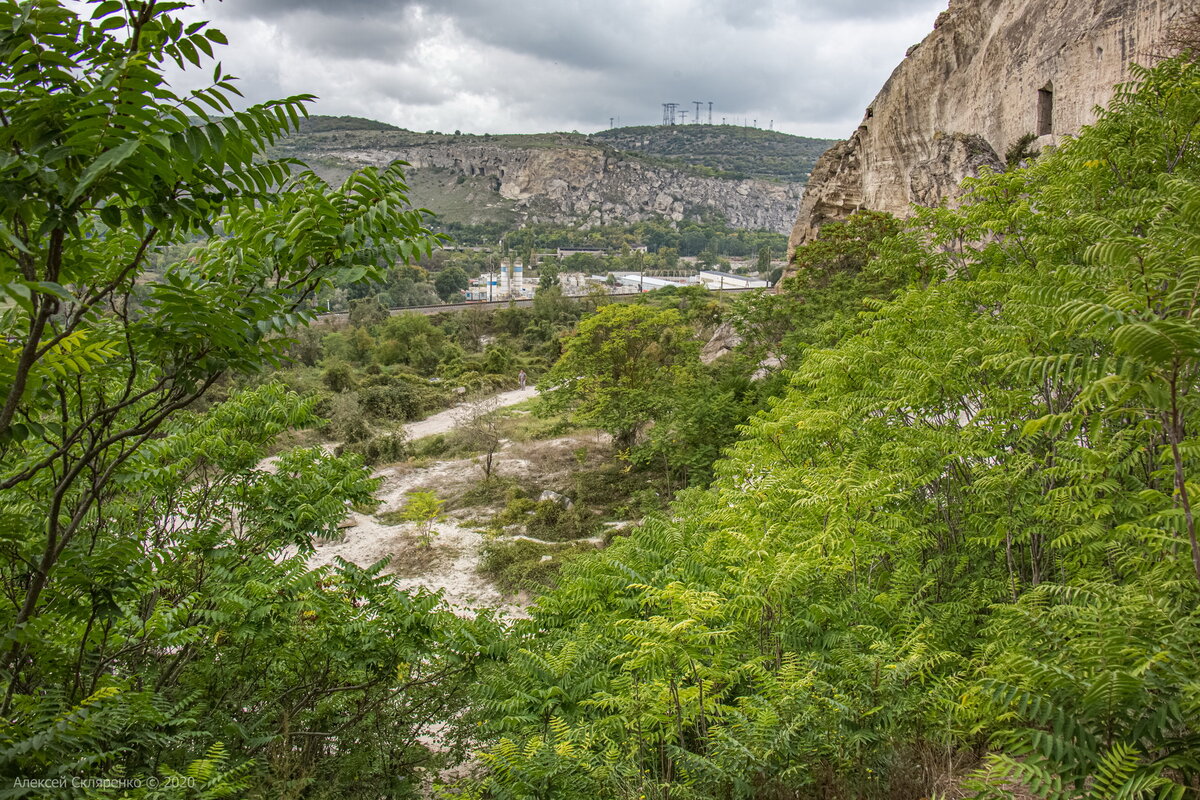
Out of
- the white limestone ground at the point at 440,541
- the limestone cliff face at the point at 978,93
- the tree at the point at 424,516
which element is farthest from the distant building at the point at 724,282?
the tree at the point at 424,516

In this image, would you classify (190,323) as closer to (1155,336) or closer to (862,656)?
(1155,336)

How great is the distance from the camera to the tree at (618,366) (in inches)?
835

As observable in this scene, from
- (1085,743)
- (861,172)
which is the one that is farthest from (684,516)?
(861,172)

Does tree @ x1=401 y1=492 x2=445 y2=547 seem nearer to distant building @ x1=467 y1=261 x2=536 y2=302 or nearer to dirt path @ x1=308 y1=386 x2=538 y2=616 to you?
dirt path @ x1=308 y1=386 x2=538 y2=616

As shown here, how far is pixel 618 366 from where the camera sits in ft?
76.6

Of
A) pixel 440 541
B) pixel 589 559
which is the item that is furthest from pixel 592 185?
pixel 589 559

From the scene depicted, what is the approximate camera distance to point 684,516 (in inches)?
421

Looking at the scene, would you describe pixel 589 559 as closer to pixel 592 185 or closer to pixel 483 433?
pixel 483 433

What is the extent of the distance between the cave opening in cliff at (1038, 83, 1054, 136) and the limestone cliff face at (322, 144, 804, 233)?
140m

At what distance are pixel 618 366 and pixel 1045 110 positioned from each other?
55.4 feet

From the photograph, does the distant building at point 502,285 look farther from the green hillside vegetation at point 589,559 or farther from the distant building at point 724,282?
the green hillside vegetation at point 589,559

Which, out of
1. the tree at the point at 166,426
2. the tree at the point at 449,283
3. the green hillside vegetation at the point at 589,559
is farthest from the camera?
the tree at the point at 449,283

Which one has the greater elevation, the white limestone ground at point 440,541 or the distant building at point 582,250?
the distant building at point 582,250

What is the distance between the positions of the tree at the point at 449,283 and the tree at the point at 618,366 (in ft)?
207
